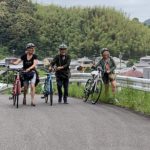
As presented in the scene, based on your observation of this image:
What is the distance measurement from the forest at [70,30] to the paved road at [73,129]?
11639 cm

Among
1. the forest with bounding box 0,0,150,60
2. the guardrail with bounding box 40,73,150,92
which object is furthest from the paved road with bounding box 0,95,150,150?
the forest with bounding box 0,0,150,60

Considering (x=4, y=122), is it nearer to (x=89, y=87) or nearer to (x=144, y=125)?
(x=144, y=125)

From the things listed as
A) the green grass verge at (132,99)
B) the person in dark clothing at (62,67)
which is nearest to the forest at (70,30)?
the person in dark clothing at (62,67)

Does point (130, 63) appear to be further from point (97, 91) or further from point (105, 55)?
point (97, 91)

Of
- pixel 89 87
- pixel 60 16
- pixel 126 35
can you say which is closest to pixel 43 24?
pixel 60 16

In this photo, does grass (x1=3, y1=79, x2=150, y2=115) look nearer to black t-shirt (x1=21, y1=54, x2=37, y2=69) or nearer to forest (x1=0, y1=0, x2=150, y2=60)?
black t-shirt (x1=21, y1=54, x2=37, y2=69)

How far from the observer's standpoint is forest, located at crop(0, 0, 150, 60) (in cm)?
13262

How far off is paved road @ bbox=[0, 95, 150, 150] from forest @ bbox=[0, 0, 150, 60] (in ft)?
382

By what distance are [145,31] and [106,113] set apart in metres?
152

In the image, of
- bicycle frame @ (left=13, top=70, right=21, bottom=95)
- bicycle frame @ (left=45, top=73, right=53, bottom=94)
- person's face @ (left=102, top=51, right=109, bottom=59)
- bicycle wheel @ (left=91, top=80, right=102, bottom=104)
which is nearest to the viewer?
bicycle frame @ (left=13, top=70, right=21, bottom=95)

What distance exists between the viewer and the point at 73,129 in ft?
33.6

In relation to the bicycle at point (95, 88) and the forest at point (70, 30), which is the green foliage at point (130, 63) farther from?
the bicycle at point (95, 88)

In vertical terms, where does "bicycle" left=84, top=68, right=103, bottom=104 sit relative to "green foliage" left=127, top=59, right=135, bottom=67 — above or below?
above

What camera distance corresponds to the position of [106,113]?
1313 cm
